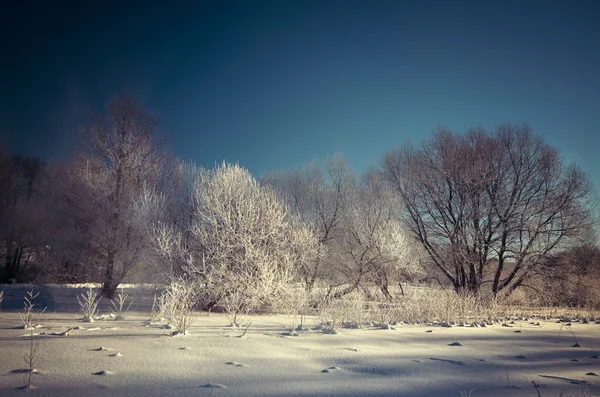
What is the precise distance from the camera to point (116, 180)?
14195 mm

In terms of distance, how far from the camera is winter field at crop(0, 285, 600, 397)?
11.3 ft

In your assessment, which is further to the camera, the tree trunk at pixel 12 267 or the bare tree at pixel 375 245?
the tree trunk at pixel 12 267

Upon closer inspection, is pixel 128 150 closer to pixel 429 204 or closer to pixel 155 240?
pixel 155 240

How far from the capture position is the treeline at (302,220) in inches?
464

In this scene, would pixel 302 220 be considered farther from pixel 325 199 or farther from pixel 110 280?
pixel 110 280

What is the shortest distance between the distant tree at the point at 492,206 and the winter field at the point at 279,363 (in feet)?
28.9

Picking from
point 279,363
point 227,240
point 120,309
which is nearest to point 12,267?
point 227,240

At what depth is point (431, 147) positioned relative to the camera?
17109 mm

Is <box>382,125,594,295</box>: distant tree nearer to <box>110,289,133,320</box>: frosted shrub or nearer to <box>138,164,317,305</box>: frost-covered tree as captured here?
<box>138,164,317,305</box>: frost-covered tree

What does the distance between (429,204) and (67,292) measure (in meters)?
15.4

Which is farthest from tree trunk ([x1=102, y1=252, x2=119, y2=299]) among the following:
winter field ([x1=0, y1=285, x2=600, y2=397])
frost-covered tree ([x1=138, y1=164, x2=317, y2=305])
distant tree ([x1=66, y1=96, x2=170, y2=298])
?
winter field ([x1=0, y1=285, x2=600, y2=397])

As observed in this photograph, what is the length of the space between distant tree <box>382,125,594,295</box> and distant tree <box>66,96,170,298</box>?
11282 mm

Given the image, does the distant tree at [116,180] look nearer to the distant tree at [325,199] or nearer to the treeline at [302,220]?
the treeline at [302,220]

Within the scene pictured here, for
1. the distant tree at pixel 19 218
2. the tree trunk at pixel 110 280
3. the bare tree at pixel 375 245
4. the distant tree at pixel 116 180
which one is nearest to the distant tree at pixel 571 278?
the bare tree at pixel 375 245
